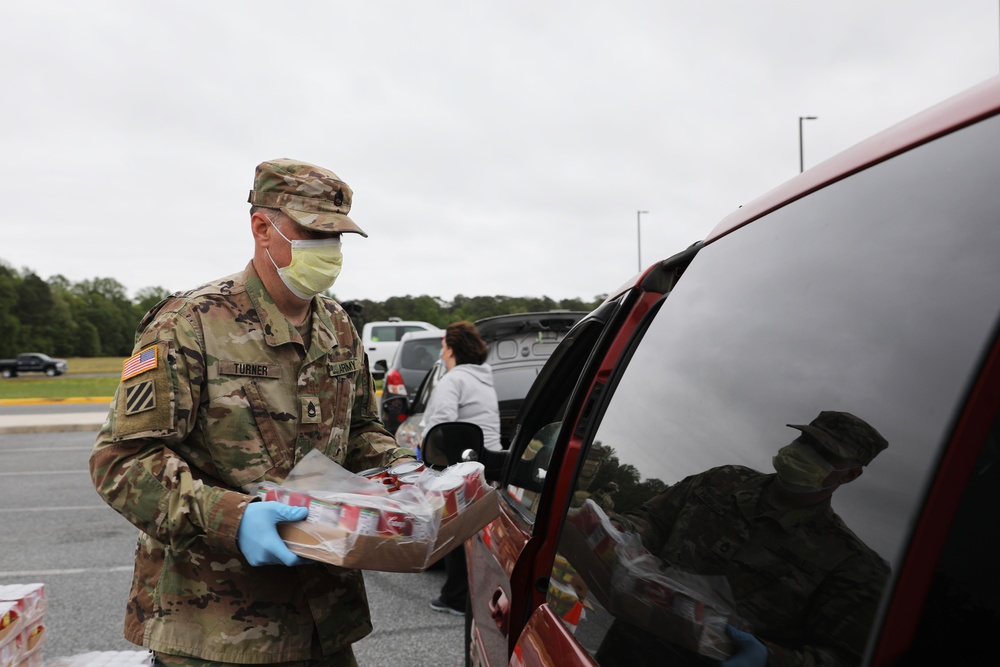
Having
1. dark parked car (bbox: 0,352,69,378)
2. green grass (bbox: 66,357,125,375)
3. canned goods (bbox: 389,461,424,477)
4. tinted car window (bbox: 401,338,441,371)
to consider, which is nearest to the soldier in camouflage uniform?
canned goods (bbox: 389,461,424,477)

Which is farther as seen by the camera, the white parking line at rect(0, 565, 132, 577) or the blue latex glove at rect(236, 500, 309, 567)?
the white parking line at rect(0, 565, 132, 577)

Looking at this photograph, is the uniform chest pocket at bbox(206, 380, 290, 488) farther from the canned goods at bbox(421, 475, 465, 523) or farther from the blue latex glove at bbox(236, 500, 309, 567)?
the canned goods at bbox(421, 475, 465, 523)

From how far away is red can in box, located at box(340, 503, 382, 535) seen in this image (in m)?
1.64

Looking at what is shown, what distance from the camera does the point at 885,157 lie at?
3.03 ft

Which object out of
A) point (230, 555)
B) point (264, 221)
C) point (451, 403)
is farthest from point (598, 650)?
point (451, 403)

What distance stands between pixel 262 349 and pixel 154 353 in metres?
0.28

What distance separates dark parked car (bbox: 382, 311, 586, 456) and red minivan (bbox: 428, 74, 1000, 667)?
4.61 m

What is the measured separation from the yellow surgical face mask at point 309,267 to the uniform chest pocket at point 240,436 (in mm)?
322

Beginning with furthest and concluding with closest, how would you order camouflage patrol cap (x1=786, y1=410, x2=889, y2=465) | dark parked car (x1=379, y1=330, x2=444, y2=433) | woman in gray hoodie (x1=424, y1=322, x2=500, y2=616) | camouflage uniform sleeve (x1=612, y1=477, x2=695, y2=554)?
dark parked car (x1=379, y1=330, x2=444, y2=433) → woman in gray hoodie (x1=424, y1=322, x2=500, y2=616) → camouflage uniform sleeve (x1=612, y1=477, x2=695, y2=554) → camouflage patrol cap (x1=786, y1=410, x2=889, y2=465)

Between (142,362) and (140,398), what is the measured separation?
0.10m

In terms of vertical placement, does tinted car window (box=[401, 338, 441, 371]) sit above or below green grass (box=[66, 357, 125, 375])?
above

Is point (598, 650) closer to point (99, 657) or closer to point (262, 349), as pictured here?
point (262, 349)

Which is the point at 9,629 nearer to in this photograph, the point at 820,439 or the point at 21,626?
the point at 21,626

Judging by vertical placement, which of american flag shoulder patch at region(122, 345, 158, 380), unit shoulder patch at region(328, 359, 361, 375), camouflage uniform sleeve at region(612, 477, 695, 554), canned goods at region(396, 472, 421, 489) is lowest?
canned goods at region(396, 472, 421, 489)
